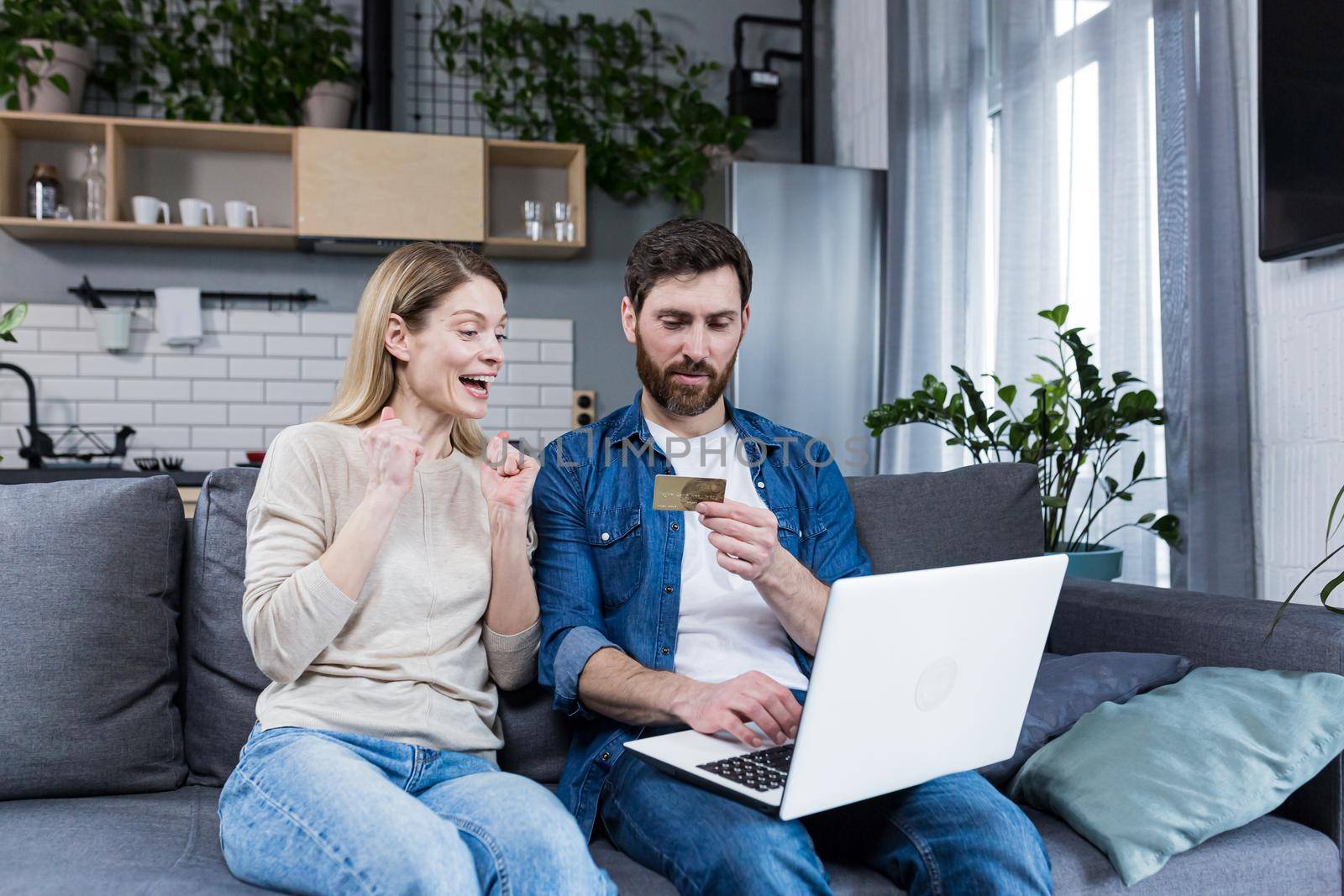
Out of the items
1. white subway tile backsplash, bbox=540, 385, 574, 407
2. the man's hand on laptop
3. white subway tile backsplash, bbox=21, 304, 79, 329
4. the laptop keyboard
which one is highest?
white subway tile backsplash, bbox=21, 304, 79, 329

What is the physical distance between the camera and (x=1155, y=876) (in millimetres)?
1352

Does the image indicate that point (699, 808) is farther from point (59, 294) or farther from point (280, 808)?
point (59, 294)

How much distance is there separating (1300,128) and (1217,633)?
3.32ft

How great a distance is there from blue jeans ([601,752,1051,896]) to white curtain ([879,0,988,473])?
6.82 feet

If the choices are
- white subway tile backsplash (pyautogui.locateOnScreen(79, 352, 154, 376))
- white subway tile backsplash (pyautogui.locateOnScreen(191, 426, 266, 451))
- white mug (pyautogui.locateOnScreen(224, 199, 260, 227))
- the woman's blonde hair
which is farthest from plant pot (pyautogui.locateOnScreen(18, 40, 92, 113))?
the woman's blonde hair

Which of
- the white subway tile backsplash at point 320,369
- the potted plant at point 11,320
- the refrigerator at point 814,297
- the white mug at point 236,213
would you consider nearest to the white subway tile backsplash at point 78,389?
the white subway tile backsplash at point 320,369

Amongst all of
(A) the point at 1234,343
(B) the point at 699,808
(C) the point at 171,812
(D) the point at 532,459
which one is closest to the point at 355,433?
(D) the point at 532,459

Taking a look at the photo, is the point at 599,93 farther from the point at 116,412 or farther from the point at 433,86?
A: the point at 116,412

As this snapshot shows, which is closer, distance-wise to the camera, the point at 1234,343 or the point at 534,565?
the point at 534,565

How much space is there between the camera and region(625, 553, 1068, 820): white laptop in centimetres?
109

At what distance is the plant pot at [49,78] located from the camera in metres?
3.76

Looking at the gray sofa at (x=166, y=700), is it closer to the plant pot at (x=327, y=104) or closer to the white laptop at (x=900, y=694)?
the white laptop at (x=900, y=694)

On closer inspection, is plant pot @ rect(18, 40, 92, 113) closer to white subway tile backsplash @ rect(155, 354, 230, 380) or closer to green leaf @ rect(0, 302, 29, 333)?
white subway tile backsplash @ rect(155, 354, 230, 380)

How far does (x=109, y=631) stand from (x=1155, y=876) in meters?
1.43
